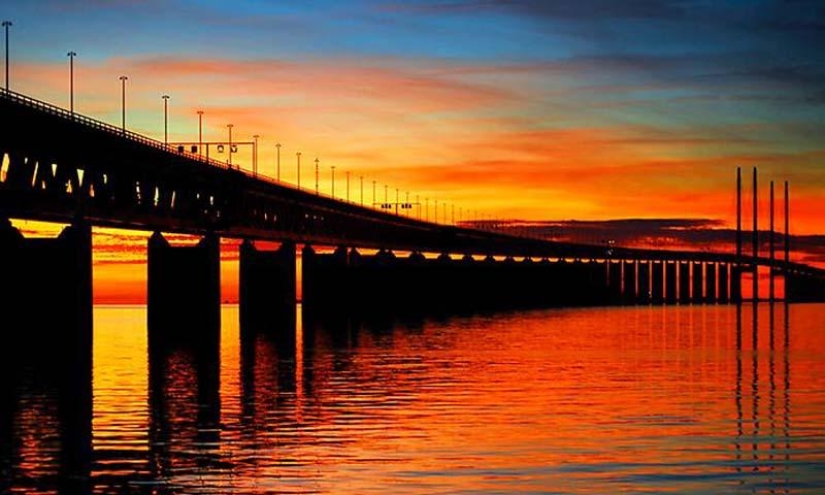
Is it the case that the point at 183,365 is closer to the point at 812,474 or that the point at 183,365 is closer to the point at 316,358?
the point at 316,358

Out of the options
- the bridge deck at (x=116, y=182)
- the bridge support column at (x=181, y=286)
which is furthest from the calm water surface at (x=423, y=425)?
the bridge support column at (x=181, y=286)

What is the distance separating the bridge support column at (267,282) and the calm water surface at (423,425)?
85917mm

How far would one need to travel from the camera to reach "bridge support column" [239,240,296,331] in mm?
183750

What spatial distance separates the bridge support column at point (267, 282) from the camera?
7234 inches

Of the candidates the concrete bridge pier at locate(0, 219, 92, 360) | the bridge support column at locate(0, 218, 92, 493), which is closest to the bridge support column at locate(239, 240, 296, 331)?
the concrete bridge pier at locate(0, 219, 92, 360)

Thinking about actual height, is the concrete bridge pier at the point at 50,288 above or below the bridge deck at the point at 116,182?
below

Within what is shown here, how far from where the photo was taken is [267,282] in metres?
188

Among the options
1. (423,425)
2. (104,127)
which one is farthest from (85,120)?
(423,425)

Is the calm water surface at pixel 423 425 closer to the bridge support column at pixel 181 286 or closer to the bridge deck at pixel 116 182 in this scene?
the bridge deck at pixel 116 182

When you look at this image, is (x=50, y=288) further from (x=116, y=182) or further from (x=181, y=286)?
(x=181, y=286)

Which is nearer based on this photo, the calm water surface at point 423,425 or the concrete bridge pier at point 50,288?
the calm water surface at point 423,425

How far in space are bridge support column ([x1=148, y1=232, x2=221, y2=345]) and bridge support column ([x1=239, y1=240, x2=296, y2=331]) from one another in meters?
34.1

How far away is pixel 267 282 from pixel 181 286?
139ft

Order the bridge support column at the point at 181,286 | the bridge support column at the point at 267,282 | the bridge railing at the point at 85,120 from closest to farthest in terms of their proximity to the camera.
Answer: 1. the bridge railing at the point at 85,120
2. the bridge support column at the point at 181,286
3. the bridge support column at the point at 267,282
